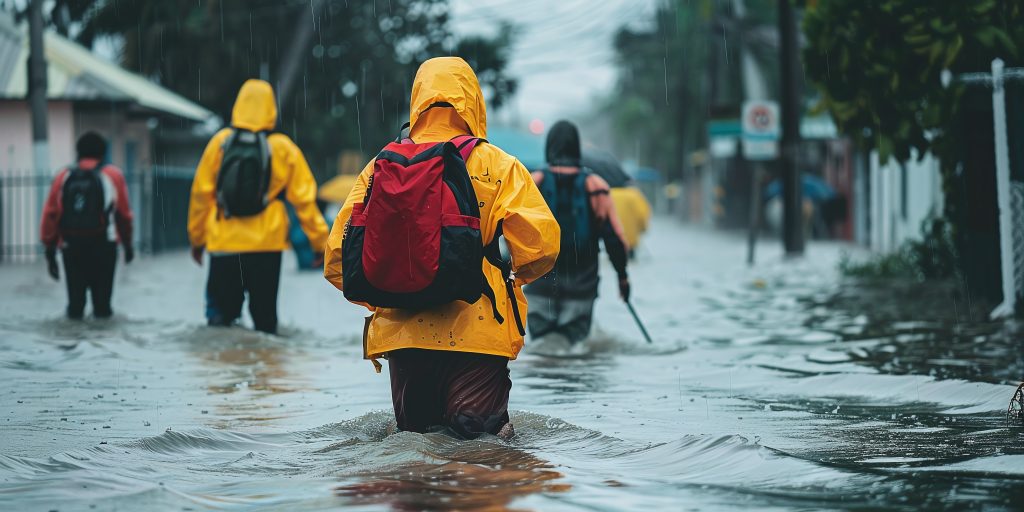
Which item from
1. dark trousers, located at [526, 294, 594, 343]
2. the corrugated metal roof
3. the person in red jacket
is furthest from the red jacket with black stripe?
the corrugated metal roof

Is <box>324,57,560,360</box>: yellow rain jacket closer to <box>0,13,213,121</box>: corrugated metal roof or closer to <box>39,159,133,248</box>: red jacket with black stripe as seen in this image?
<box>39,159,133,248</box>: red jacket with black stripe

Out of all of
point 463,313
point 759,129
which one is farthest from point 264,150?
point 759,129

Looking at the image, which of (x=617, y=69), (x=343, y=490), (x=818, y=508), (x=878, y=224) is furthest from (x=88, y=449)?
(x=617, y=69)

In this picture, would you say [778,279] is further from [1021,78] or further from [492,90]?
[492,90]

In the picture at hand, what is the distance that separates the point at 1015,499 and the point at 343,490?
2.17 metres

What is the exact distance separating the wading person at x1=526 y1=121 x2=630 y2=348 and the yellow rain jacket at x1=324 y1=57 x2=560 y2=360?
13.3ft

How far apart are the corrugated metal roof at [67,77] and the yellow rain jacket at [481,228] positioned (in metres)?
20.3

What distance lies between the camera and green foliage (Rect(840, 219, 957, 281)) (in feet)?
55.4

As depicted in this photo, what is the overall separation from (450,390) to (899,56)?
8111 mm

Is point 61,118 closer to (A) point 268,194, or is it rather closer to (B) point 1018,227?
(A) point 268,194

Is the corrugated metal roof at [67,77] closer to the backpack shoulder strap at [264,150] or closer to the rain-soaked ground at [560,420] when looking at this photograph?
the rain-soaked ground at [560,420]

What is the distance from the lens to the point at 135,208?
2862 centimetres

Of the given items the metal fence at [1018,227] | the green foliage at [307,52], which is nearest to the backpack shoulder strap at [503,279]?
the metal fence at [1018,227]

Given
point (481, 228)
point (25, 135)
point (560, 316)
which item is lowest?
point (560, 316)
